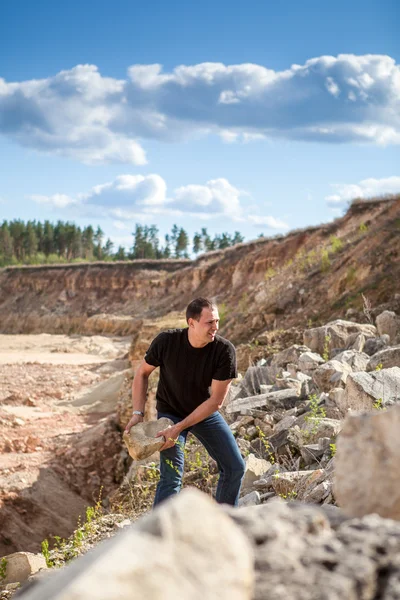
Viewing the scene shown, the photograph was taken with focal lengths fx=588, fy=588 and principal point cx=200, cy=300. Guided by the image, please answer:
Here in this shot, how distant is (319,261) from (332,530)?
16.2 metres

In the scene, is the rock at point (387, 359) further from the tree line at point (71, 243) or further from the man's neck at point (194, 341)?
the tree line at point (71, 243)

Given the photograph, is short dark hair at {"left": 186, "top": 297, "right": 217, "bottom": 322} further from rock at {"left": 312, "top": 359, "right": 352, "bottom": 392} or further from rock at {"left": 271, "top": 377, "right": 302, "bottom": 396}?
rock at {"left": 271, "top": 377, "right": 302, "bottom": 396}

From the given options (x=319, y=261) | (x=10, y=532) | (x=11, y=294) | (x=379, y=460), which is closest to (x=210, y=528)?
(x=379, y=460)

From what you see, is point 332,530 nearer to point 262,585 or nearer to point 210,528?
point 262,585

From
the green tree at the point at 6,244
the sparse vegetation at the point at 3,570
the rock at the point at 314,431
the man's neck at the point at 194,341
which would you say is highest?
the green tree at the point at 6,244

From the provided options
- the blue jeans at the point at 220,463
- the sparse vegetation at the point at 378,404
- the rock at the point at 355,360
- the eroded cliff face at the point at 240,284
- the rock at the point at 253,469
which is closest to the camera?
the blue jeans at the point at 220,463

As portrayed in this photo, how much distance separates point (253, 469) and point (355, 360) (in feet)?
8.54

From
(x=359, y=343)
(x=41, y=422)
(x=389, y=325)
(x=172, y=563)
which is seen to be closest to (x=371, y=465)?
(x=172, y=563)

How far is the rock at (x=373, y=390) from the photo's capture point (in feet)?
17.4

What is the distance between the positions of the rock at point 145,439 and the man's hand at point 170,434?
31mm

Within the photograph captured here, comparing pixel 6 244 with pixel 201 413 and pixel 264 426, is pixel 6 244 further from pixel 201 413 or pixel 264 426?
pixel 201 413

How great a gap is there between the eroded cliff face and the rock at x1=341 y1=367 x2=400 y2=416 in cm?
632

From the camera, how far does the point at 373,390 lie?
5.37 metres

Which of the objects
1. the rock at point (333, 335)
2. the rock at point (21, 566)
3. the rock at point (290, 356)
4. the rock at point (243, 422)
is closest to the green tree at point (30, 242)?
the rock at point (333, 335)
